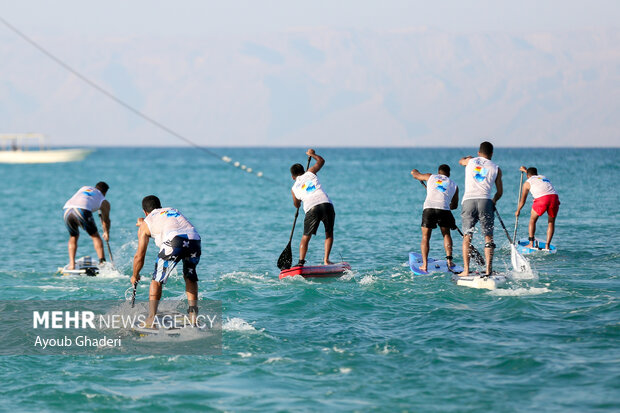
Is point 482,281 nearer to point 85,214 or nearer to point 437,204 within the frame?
point 437,204

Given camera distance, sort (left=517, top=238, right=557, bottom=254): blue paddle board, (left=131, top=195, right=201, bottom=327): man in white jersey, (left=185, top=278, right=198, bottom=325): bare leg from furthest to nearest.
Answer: (left=517, top=238, right=557, bottom=254): blue paddle board → (left=185, top=278, right=198, bottom=325): bare leg → (left=131, top=195, right=201, bottom=327): man in white jersey

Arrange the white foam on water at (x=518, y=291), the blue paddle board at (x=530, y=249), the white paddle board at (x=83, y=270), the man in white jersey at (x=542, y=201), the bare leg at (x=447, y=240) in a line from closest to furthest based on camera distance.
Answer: the white foam on water at (x=518, y=291) < the bare leg at (x=447, y=240) < the white paddle board at (x=83, y=270) < the blue paddle board at (x=530, y=249) < the man in white jersey at (x=542, y=201)

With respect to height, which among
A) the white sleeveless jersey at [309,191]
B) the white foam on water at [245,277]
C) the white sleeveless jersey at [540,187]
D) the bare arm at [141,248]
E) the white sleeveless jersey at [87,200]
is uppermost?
the white sleeveless jersey at [540,187]

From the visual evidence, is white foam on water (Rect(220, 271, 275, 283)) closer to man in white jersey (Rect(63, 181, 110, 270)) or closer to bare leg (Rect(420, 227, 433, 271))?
man in white jersey (Rect(63, 181, 110, 270))

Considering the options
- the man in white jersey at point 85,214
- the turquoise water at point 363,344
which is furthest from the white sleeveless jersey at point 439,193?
the man in white jersey at point 85,214

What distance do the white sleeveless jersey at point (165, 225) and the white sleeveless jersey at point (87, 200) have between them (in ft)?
18.5

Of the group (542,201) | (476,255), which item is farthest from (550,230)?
(476,255)

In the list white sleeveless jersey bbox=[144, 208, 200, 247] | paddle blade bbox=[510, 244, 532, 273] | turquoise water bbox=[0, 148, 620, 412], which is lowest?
turquoise water bbox=[0, 148, 620, 412]

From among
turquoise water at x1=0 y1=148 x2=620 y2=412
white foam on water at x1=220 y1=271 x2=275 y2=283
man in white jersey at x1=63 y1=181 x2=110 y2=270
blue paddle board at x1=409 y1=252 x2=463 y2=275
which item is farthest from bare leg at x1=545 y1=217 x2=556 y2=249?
man in white jersey at x1=63 y1=181 x2=110 y2=270

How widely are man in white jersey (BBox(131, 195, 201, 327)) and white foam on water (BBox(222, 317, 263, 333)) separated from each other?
83 cm

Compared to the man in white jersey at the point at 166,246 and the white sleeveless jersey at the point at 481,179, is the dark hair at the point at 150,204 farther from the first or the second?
the white sleeveless jersey at the point at 481,179

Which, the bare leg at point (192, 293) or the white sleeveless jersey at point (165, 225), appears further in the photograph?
the bare leg at point (192, 293)

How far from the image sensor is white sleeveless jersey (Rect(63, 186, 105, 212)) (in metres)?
14.5

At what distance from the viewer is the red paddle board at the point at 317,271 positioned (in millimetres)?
13273
